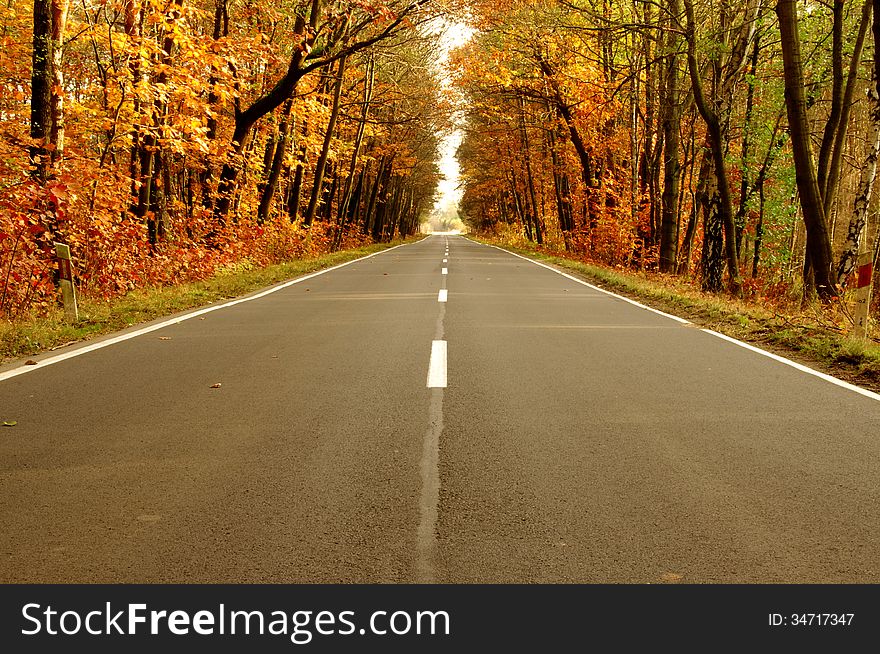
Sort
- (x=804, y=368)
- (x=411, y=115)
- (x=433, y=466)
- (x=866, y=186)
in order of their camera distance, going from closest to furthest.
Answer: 1. (x=433, y=466)
2. (x=804, y=368)
3. (x=866, y=186)
4. (x=411, y=115)

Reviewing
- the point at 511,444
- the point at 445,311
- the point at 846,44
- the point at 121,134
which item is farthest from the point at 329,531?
the point at 846,44

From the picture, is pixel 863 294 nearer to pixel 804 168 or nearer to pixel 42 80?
pixel 804 168

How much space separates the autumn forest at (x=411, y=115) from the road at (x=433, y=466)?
5051 millimetres

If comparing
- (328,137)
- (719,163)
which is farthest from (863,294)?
(328,137)

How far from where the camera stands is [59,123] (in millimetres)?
12141

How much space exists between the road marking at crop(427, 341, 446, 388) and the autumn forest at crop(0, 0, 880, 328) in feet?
20.1

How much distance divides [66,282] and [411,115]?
29871 mm

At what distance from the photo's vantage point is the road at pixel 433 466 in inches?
128

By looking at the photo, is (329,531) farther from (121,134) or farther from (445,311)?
(121,134)

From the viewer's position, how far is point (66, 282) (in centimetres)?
1085

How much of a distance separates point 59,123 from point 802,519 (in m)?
12.4

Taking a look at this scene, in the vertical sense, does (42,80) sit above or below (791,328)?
above

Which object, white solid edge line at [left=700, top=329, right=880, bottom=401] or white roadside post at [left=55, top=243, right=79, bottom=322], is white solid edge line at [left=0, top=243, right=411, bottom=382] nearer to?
white roadside post at [left=55, top=243, right=79, bottom=322]

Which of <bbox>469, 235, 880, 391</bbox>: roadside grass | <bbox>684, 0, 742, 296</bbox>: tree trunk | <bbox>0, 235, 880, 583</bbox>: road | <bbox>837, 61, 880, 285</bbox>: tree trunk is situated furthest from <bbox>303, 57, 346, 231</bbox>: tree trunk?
<bbox>0, 235, 880, 583</bbox>: road
